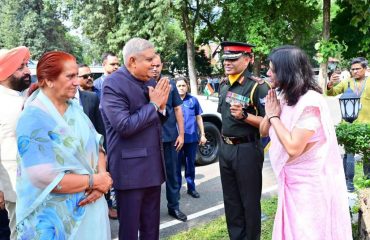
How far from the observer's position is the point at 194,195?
18.1 feet

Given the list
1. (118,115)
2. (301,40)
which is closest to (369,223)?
(118,115)

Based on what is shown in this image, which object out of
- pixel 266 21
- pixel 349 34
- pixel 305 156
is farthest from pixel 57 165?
pixel 266 21

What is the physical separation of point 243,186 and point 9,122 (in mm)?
1952

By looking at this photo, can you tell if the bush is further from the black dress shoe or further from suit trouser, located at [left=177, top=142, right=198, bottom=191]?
the black dress shoe

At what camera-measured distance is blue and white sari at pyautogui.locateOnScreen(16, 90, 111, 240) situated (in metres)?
2.12

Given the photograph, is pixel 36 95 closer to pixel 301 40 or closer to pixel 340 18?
pixel 340 18

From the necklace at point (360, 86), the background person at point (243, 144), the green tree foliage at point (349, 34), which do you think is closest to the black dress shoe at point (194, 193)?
the background person at point (243, 144)

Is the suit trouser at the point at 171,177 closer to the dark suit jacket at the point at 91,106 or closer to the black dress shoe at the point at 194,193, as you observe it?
the black dress shoe at the point at 194,193

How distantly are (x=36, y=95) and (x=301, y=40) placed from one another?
76.0 feet

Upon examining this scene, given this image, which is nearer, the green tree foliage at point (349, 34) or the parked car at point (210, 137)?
the parked car at point (210, 137)

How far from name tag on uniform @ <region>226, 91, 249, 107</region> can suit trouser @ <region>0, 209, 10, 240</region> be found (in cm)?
209

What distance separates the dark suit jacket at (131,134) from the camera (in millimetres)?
2805

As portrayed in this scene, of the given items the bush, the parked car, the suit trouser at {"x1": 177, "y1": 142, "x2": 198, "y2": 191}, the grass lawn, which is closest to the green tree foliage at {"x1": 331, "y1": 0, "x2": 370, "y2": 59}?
the parked car

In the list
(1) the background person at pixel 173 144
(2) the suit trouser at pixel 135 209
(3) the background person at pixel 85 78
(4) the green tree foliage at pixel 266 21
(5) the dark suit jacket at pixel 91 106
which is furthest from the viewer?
(4) the green tree foliage at pixel 266 21
